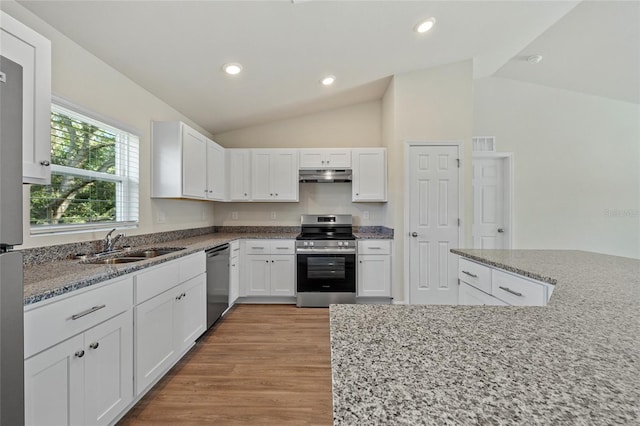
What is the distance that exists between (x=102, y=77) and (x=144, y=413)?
2.46 m

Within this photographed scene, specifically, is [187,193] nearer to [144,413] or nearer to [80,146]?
[80,146]

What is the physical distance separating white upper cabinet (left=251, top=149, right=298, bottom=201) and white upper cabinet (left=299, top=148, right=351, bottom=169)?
0.47ft

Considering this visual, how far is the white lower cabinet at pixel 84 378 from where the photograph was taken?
1.09 metres

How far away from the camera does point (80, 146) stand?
2.01 meters

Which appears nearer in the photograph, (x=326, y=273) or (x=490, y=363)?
(x=490, y=363)

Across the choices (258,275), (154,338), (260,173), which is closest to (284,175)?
(260,173)

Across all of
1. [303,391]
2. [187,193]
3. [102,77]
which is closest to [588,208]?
[303,391]

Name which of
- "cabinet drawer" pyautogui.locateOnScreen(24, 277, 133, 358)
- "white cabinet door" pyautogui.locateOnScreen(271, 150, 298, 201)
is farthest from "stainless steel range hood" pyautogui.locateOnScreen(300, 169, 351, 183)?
"cabinet drawer" pyautogui.locateOnScreen(24, 277, 133, 358)

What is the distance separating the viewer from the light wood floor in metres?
1.69

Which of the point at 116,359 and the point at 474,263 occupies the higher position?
the point at 474,263

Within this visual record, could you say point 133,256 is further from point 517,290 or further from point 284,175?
point 517,290

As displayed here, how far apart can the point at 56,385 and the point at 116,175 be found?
1737 mm

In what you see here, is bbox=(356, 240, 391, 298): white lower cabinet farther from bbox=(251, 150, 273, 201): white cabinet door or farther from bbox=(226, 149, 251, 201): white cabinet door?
bbox=(226, 149, 251, 201): white cabinet door

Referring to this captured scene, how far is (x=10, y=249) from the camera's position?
0.91 meters
